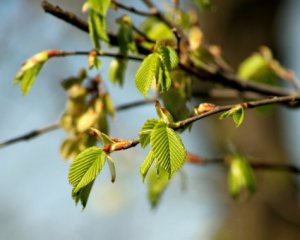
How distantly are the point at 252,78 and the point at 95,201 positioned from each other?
3.84 metres

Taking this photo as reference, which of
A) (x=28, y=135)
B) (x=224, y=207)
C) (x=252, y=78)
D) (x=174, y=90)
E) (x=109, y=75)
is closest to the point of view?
(x=174, y=90)

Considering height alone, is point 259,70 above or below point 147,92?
below

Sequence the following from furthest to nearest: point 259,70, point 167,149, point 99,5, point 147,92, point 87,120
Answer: point 259,70 < point 87,120 < point 99,5 < point 147,92 < point 167,149

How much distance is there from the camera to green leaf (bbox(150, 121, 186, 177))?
745 millimetres

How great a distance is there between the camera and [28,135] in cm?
128

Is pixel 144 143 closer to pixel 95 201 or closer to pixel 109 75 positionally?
pixel 109 75

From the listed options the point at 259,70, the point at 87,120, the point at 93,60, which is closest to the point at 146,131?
Answer: the point at 93,60

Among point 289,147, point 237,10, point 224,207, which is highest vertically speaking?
point 237,10

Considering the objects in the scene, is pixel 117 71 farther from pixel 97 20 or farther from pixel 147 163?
pixel 147 163

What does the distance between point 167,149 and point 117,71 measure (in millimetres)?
435

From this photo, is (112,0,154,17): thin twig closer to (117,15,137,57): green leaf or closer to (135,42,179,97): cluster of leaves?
(117,15,137,57): green leaf

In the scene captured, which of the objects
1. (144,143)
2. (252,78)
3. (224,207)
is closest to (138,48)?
(144,143)

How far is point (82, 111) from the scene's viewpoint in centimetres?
118

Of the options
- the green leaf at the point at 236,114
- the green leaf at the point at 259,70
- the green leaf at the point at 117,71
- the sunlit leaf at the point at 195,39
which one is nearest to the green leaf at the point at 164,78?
the green leaf at the point at 236,114
